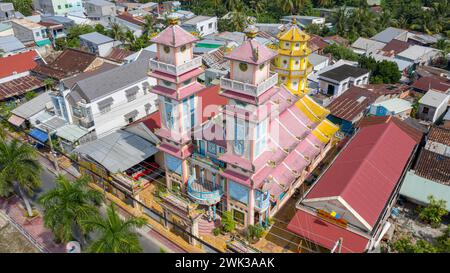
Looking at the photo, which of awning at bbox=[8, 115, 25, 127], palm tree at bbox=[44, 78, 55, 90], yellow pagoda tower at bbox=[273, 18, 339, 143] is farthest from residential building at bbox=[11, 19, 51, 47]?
yellow pagoda tower at bbox=[273, 18, 339, 143]

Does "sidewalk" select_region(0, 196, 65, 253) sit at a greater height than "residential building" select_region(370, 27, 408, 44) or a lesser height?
lesser

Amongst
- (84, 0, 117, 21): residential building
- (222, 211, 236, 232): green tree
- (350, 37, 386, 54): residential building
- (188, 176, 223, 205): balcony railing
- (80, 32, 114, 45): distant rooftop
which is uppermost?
(84, 0, 117, 21): residential building

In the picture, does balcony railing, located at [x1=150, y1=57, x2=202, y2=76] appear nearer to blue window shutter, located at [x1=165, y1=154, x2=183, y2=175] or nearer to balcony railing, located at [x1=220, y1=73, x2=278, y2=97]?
A: balcony railing, located at [x1=220, y1=73, x2=278, y2=97]

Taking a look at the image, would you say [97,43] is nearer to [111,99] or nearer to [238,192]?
[111,99]

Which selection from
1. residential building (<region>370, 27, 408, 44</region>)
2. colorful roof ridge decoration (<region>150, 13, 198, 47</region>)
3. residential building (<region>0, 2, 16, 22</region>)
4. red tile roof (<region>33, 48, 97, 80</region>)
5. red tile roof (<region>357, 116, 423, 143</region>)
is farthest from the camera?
residential building (<region>0, 2, 16, 22</region>)

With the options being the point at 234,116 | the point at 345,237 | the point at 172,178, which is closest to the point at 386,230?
the point at 345,237

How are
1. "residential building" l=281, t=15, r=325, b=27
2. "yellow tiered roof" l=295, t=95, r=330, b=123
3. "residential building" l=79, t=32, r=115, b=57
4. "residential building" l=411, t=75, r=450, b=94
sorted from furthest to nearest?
"residential building" l=281, t=15, r=325, b=27
"residential building" l=79, t=32, r=115, b=57
"residential building" l=411, t=75, r=450, b=94
"yellow tiered roof" l=295, t=95, r=330, b=123

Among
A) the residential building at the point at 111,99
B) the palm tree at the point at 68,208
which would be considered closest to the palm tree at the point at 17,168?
the palm tree at the point at 68,208

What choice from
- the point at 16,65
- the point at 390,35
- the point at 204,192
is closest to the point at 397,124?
the point at 204,192
